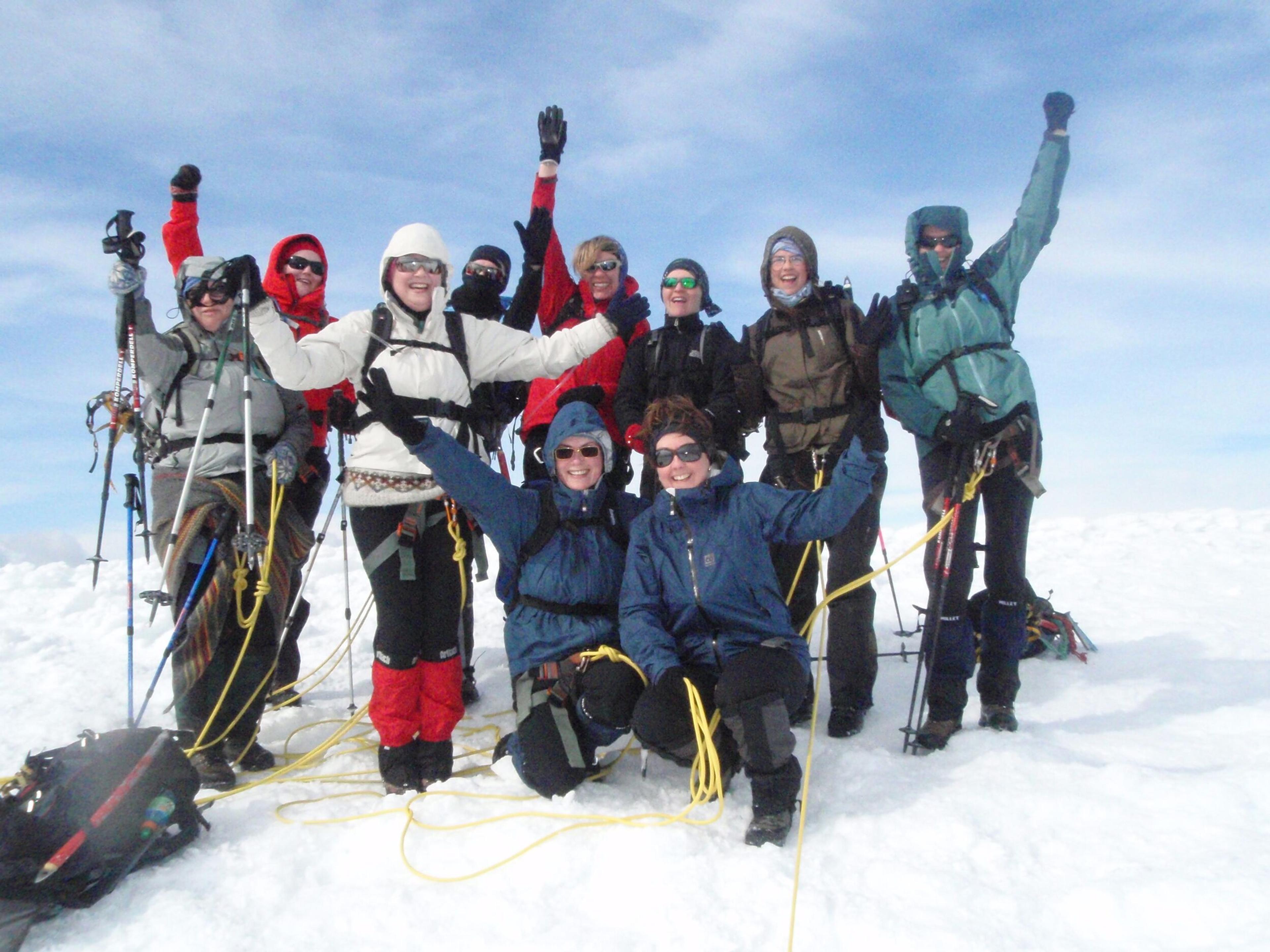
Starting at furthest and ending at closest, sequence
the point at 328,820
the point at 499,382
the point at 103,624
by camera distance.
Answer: the point at 103,624 → the point at 499,382 → the point at 328,820

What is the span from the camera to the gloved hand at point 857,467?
10.6 ft

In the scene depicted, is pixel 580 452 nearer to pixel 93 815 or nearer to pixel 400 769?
pixel 400 769

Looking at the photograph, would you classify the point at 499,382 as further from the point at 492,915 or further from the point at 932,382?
the point at 492,915

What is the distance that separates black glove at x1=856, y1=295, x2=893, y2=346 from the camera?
12.9 feet

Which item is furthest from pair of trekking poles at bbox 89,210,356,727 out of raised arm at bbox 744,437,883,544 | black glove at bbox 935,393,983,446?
black glove at bbox 935,393,983,446

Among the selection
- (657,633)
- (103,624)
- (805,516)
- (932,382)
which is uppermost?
(932,382)

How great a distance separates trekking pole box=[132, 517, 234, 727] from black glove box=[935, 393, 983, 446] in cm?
334

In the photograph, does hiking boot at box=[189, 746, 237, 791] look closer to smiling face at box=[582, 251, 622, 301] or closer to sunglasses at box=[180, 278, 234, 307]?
sunglasses at box=[180, 278, 234, 307]

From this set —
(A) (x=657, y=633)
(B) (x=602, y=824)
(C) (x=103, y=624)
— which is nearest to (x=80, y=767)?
(B) (x=602, y=824)

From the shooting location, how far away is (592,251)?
472cm

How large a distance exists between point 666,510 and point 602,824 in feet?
4.13

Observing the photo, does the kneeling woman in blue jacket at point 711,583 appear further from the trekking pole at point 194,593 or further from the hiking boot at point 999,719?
the trekking pole at point 194,593

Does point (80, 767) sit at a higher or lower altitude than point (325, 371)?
lower

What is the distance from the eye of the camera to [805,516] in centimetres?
337
